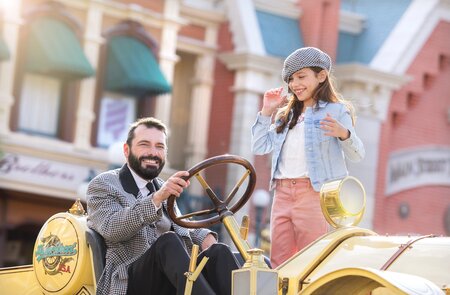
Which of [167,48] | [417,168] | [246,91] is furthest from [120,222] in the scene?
[417,168]

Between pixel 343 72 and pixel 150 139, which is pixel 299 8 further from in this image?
pixel 150 139

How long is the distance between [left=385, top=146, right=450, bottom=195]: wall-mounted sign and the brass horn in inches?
636

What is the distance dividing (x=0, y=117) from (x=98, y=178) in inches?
481

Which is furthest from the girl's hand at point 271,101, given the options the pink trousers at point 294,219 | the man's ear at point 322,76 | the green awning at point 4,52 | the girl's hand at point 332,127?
the green awning at point 4,52

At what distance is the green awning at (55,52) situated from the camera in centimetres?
1819

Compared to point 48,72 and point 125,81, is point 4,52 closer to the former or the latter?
point 48,72

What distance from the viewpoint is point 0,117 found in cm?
1830

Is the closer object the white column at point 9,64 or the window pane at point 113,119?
the white column at point 9,64

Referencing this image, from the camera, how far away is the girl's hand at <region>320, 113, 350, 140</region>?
6.00 meters

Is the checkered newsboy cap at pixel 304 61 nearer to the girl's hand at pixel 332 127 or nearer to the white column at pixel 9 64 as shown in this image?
the girl's hand at pixel 332 127

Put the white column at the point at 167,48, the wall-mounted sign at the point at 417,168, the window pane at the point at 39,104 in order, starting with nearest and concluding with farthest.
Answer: the window pane at the point at 39,104, the white column at the point at 167,48, the wall-mounted sign at the point at 417,168

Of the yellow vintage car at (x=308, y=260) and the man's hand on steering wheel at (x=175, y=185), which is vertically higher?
the man's hand on steering wheel at (x=175, y=185)

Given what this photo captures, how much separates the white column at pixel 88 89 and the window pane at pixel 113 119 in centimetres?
27

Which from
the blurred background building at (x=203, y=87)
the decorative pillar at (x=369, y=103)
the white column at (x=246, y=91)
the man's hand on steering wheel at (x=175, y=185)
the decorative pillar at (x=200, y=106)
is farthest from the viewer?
the decorative pillar at (x=200, y=106)
